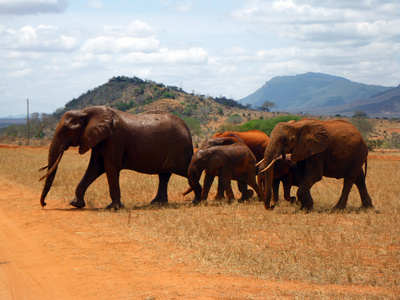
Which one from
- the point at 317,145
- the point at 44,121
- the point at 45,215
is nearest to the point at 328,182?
the point at 317,145

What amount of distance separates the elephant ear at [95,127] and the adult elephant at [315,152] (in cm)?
381

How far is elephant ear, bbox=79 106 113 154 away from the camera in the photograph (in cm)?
1228

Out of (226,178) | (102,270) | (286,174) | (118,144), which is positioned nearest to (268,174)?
(286,174)

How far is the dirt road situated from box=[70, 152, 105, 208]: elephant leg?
1.61m

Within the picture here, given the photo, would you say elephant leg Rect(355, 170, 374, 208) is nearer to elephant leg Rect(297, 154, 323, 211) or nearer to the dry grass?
the dry grass

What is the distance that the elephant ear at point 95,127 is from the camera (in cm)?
1228

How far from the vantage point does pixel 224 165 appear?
13031 millimetres

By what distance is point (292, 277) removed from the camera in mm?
7016

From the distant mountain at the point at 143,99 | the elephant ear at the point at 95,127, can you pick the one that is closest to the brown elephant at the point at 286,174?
the elephant ear at the point at 95,127

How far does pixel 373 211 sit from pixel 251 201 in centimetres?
307

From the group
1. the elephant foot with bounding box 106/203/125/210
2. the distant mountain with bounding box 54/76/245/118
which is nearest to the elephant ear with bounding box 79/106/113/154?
the elephant foot with bounding box 106/203/125/210

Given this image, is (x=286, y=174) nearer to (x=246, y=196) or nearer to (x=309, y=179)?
(x=309, y=179)

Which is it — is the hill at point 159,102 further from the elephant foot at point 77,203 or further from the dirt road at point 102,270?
the dirt road at point 102,270

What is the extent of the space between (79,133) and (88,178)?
111 centimetres
